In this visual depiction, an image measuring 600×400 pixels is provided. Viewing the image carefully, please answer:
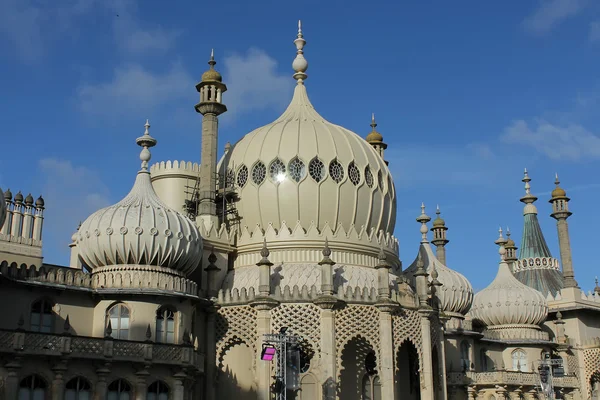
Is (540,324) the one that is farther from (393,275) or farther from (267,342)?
(267,342)

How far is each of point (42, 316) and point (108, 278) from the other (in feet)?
8.74

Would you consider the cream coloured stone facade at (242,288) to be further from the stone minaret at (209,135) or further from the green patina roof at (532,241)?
the green patina roof at (532,241)

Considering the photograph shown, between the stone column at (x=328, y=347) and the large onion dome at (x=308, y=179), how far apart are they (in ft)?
16.4

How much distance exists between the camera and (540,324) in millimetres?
48250

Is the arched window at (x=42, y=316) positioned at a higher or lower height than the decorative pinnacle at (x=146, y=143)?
lower

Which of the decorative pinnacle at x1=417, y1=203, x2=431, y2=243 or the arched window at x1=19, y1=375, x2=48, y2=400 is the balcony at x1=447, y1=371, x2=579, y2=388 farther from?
the arched window at x1=19, y1=375, x2=48, y2=400

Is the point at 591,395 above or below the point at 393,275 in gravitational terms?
below

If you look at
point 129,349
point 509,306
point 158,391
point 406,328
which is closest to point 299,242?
point 406,328

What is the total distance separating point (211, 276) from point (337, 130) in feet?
32.6

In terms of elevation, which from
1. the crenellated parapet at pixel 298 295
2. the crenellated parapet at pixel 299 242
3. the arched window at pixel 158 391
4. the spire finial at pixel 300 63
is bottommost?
the arched window at pixel 158 391

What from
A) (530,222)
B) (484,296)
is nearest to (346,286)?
(484,296)

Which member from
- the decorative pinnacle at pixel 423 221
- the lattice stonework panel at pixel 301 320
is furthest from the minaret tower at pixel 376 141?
the lattice stonework panel at pixel 301 320

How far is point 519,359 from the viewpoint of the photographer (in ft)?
155

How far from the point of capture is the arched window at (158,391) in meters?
29.1
